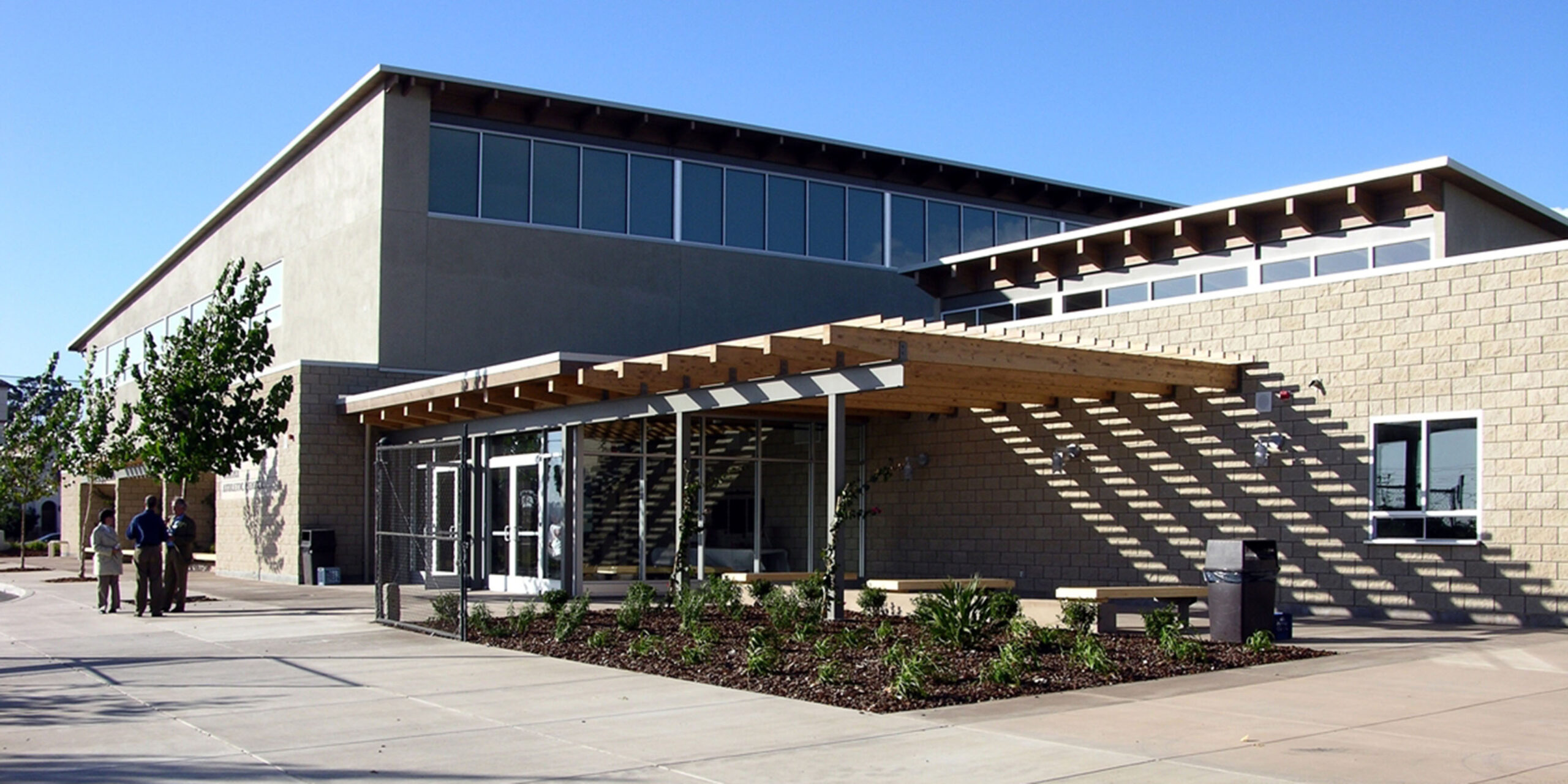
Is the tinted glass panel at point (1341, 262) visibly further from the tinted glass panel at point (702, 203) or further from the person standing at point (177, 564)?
the person standing at point (177, 564)

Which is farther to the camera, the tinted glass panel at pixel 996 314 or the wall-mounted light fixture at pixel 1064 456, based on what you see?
the tinted glass panel at pixel 996 314

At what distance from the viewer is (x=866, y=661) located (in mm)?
11984

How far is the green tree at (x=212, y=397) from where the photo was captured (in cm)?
2325

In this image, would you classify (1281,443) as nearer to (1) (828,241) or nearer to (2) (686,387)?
(2) (686,387)

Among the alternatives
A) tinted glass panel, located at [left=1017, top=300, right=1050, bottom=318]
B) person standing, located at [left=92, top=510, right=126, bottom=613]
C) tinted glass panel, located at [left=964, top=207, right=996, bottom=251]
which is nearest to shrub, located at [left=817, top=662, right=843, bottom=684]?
person standing, located at [left=92, top=510, right=126, bottom=613]

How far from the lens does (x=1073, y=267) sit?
23797 mm

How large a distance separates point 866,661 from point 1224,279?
39.3 ft

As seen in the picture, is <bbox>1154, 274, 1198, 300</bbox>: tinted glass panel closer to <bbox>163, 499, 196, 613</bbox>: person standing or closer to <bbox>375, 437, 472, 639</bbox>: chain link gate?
<bbox>375, 437, 472, 639</bbox>: chain link gate

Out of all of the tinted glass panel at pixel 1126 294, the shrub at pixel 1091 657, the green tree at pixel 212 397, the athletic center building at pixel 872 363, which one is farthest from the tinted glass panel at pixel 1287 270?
the green tree at pixel 212 397

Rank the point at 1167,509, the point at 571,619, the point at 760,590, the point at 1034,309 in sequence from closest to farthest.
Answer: the point at 571,619 → the point at 760,590 → the point at 1167,509 → the point at 1034,309

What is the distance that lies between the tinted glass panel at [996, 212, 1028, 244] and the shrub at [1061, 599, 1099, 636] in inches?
807

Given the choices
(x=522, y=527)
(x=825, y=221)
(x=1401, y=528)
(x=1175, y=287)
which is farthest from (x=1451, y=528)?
(x=825, y=221)

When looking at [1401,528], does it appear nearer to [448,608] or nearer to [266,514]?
[448,608]

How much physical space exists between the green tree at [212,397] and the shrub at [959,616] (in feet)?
48.6
